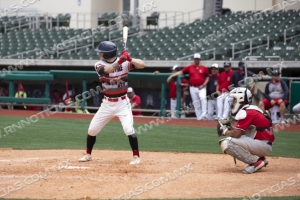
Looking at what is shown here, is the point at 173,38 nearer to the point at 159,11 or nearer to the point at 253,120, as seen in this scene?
the point at 159,11

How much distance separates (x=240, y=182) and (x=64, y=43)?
17.3 m

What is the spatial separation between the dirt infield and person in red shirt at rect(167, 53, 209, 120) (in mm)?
6302

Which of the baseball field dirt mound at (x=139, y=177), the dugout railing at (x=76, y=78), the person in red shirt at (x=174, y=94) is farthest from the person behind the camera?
the person in red shirt at (x=174, y=94)

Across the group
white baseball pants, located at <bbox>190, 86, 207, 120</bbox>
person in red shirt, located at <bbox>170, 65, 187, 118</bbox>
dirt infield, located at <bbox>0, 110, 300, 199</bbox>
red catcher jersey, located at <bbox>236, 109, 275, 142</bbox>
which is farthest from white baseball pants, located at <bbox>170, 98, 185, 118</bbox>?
red catcher jersey, located at <bbox>236, 109, 275, 142</bbox>

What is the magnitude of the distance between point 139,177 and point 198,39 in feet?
47.5

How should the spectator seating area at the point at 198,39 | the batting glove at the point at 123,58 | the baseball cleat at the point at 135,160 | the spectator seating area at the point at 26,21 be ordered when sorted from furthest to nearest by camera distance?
the spectator seating area at the point at 26,21 < the spectator seating area at the point at 198,39 < the baseball cleat at the point at 135,160 < the batting glove at the point at 123,58

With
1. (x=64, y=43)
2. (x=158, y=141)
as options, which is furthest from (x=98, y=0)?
(x=158, y=141)

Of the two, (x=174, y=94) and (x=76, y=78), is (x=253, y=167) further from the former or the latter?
(x=76, y=78)

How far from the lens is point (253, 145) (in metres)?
8.02

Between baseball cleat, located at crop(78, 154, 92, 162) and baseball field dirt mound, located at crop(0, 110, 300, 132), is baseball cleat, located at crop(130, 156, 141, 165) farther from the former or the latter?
baseball field dirt mound, located at crop(0, 110, 300, 132)

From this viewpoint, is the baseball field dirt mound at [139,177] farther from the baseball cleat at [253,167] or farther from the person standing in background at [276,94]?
the person standing in background at [276,94]

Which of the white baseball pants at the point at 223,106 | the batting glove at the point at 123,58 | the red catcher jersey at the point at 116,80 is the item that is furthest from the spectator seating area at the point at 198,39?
the batting glove at the point at 123,58

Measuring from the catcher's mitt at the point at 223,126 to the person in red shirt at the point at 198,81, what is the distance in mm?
7984

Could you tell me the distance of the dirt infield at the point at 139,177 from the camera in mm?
6652
